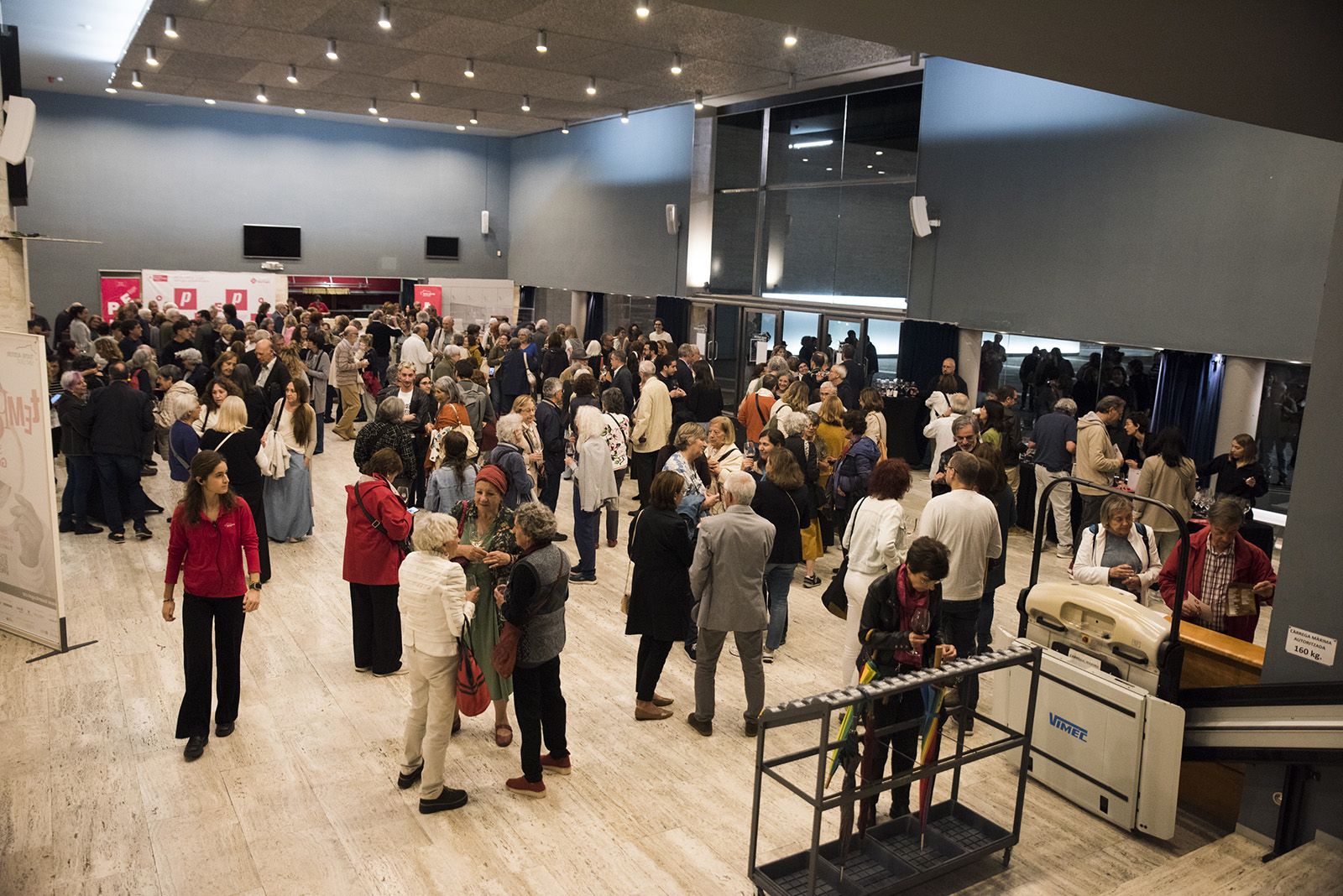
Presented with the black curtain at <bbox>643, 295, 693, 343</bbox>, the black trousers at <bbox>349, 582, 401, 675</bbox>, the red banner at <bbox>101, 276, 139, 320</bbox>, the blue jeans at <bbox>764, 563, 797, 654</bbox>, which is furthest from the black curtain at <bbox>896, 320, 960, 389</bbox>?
the red banner at <bbox>101, 276, 139, 320</bbox>

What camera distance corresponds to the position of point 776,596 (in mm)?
6590

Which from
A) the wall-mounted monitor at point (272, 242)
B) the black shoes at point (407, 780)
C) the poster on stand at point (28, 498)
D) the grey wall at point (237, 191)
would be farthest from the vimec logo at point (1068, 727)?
the wall-mounted monitor at point (272, 242)

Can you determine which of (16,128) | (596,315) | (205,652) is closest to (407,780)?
(205,652)

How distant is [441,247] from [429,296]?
359 centimetres

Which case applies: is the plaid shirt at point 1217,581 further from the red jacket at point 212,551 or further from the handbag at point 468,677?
the red jacket at point 212,551

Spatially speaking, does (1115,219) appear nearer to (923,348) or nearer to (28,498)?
(923,348)

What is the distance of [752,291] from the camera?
16.3m

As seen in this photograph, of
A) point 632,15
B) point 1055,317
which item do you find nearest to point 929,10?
point 632,15

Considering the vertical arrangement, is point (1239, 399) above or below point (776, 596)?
above

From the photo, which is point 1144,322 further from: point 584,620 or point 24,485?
point 24,485

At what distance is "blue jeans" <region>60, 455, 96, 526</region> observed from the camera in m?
8.69

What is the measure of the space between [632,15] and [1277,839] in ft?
29.2

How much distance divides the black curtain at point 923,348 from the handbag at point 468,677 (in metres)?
9.26

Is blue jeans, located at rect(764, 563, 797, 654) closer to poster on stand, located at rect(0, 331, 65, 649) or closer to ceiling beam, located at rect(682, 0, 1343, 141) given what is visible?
ceiling beam, located at rect(682, 0, 1343, 141)
